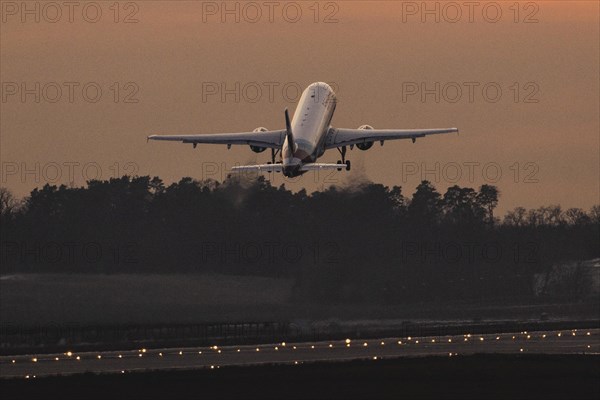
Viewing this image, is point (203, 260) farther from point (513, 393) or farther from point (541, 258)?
point (513, 393)

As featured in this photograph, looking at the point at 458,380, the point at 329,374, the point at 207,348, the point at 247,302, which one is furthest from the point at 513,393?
the point at 247,302

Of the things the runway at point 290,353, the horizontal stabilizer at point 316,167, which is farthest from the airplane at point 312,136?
the runway at point 290,353

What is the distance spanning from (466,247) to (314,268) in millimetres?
20981

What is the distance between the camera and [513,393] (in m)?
75.9

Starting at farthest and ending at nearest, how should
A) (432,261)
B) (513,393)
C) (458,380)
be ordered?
(432,261) → (458,380) → (513,393)

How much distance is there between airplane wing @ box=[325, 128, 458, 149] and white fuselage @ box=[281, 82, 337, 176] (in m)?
0.69

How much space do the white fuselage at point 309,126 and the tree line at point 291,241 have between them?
575 centimetres

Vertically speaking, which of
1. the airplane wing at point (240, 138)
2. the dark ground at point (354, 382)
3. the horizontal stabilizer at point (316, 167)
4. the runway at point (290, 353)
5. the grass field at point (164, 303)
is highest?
the airplane wing at point (240, 138)

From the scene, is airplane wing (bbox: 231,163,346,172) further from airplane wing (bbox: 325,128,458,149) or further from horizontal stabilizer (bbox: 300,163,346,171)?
airplane wing (bbox: 325,128,458,149)

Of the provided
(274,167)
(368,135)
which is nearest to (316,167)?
(274,167)

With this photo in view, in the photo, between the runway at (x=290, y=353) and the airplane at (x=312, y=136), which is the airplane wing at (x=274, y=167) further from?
the runway at (x=290, y=353)

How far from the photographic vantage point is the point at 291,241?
130 meters

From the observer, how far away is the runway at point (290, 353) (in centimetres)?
8919

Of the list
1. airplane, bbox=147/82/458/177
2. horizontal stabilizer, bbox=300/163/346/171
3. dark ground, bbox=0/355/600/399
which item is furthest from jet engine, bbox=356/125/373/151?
dark ground, bbox=0/355/600/399
